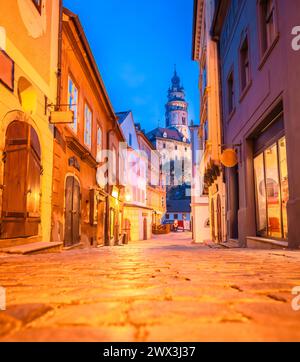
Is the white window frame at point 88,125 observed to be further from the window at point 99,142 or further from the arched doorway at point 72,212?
the arched doorway at point 72,212

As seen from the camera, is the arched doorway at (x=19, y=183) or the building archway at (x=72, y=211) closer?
the arched doorway at (x=19, y=183)

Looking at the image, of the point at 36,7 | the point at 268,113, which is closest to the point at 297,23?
the point at 268,113

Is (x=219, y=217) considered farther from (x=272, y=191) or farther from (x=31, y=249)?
(x=31, y=249)

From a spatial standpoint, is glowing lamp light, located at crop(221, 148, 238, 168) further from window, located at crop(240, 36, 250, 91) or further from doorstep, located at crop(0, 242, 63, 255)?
doorstep, located at crop(0, 242, 63, 255)

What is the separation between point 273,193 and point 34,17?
706cm

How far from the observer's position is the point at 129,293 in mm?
1993

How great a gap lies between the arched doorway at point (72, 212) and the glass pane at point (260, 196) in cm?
567

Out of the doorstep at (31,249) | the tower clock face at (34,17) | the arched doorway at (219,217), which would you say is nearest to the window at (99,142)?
the arched doorway at (219,217)

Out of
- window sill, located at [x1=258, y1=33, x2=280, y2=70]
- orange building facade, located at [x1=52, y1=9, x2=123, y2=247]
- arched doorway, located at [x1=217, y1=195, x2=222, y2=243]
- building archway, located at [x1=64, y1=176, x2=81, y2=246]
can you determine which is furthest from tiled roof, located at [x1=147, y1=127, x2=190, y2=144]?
window sill, located at [x1=258, y1=33, x2=280, y2=70]

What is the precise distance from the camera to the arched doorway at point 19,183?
5613 mm

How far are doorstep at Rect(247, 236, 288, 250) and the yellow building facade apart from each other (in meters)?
5.20

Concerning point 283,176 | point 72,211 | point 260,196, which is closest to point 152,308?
point 283,176

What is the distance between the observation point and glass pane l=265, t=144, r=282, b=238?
279 inches
